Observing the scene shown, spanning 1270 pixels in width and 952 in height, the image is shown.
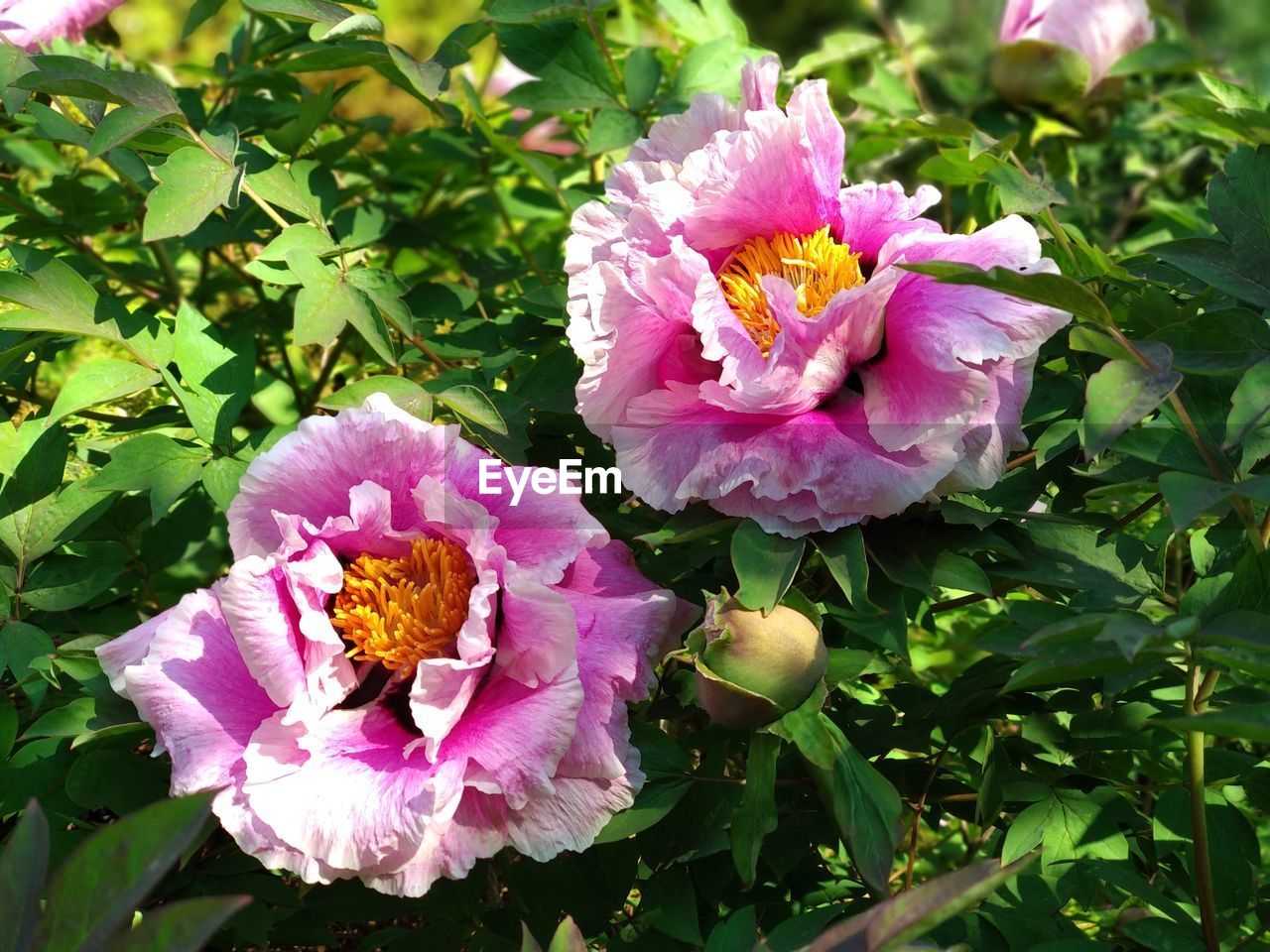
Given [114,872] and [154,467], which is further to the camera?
[154,467]

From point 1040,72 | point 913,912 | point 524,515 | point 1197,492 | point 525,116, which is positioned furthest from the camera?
point 525,116

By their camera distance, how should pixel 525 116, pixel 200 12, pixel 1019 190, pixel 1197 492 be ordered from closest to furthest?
pixel 1197 492, pixel 1019 190, pixel 200 12, pixel 525 116

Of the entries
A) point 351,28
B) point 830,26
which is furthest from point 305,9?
point 830,26

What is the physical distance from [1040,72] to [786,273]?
66 centimetres

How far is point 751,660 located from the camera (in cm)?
64

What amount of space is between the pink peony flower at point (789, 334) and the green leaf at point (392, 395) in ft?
0.38

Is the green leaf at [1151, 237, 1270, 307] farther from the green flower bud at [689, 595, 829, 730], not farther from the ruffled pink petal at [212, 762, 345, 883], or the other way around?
the ruffled pink petal at [212, 762, 345, 883]

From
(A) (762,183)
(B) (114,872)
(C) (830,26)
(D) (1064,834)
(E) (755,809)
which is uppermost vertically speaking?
(A) (762,183)

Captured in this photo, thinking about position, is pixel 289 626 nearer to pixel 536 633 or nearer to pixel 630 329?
pixel 536 633

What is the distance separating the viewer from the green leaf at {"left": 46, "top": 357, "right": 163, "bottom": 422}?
33.0 inches

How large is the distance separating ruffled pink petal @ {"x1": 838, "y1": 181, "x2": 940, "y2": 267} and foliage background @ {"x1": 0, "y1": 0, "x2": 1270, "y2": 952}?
88 millimetres

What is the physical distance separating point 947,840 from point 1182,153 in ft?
3.45

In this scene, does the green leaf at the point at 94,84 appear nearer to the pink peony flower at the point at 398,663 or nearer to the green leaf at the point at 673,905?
the pink peony flower at the point at 398,663

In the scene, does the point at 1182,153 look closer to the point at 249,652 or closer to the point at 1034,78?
the point at 1034,78
